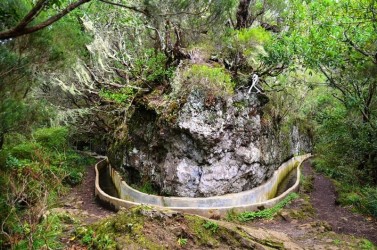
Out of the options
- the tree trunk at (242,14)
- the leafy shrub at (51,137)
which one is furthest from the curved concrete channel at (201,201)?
the tree trunk at (242,14)

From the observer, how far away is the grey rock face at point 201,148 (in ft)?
37.7

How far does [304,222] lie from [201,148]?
163 inches

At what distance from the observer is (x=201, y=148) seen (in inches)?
456

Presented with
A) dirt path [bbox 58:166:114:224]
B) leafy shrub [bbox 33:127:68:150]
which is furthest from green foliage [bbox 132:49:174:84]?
dirt path [bbox 58:166:114:224]

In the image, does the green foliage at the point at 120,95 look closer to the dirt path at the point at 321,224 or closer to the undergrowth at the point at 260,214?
the undergrowth at the point at 260,214

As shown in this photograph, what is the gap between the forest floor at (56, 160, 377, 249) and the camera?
23.2 feet

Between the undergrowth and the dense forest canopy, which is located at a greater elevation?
the dense forest canopy

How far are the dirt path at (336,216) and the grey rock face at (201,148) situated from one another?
2.61 metres

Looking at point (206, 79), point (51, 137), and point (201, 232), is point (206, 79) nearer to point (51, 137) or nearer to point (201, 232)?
point (201, 232)

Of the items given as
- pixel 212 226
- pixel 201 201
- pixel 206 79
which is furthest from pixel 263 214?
pixel 212 226

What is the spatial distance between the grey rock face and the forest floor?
1.85 m

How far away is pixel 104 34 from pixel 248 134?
7443 mm

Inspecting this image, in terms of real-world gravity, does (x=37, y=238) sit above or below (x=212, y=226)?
below

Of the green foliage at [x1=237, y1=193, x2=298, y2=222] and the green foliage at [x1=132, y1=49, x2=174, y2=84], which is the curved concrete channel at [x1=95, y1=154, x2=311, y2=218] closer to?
the green foliage at [x1=237, y1=193, x2=298, y2=222]
